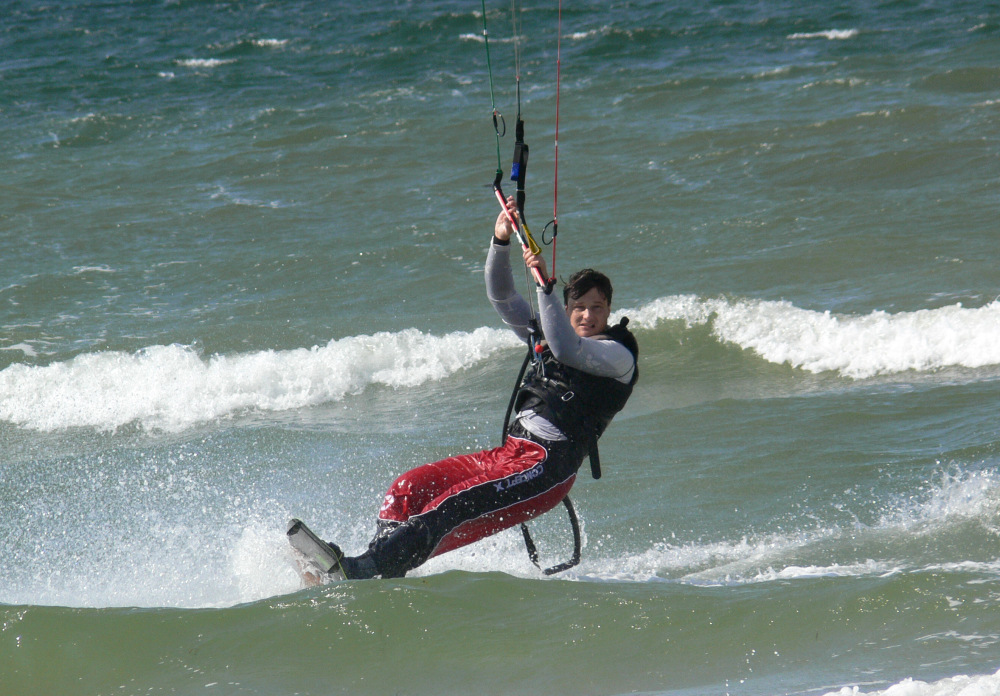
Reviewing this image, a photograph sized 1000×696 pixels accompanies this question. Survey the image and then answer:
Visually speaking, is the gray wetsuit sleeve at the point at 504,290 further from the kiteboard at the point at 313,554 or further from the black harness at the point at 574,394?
the kiteboard at the point at 313,554

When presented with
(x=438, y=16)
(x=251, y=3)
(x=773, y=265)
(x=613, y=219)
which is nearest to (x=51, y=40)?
(x=251, y=3)

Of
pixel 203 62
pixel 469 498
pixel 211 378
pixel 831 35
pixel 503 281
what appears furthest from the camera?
pixel 203 62

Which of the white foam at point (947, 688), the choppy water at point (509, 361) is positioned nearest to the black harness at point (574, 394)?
the choppy water at point (509, 361)

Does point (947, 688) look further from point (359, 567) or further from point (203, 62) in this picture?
point (203, 62)

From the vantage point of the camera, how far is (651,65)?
58.5 feet

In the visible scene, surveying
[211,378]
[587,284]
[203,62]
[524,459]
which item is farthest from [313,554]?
[203,62]

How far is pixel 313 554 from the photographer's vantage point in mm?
4281

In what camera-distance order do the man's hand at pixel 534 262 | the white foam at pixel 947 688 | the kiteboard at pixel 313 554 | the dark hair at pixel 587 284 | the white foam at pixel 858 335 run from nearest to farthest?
the white foam at pixel 947 688, the man's hand at pixel 534 262, the kiteboard at pixel 313 554, the dark hair at pixel 587 284, the white foam at pixel 858 335

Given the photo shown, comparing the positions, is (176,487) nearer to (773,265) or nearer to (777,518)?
(777,518)

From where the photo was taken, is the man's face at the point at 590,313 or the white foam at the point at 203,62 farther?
the white foam at the point at 203,62

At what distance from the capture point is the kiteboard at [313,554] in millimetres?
4219

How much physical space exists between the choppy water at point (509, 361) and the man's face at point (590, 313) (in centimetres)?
110

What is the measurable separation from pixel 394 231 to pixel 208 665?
819 cm

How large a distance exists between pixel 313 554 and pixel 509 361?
16.0 ft
